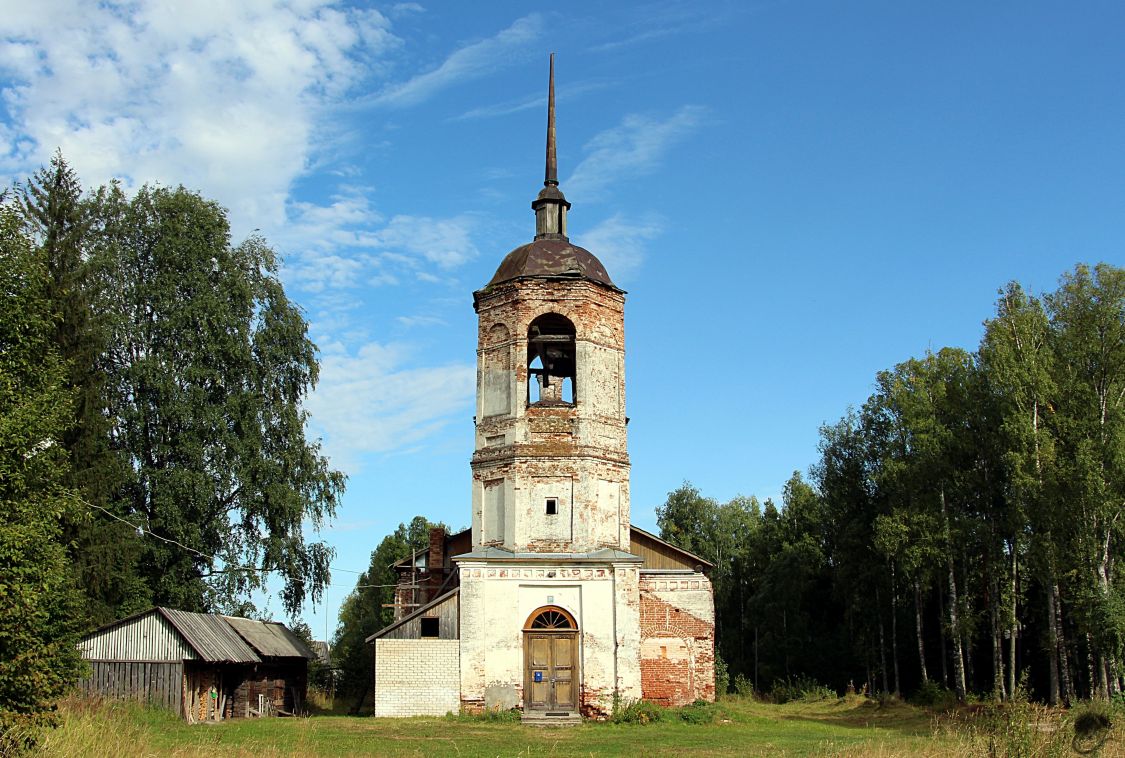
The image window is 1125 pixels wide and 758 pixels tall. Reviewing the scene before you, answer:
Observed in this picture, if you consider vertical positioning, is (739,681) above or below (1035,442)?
below

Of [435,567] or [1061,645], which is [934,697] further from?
[435,567]

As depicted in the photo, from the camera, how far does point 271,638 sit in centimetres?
2673

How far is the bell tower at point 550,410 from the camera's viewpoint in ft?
74.4

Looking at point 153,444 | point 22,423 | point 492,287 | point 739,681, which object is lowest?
point 739,681

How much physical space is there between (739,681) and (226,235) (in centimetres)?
2168

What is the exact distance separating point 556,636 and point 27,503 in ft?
39.4

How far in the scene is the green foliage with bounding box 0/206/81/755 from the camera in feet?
33.1

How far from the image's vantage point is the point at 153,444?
2744 centimetres

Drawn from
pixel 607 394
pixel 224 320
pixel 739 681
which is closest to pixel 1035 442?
pixel 607 394

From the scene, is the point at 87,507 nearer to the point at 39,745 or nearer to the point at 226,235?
the point at 226,235

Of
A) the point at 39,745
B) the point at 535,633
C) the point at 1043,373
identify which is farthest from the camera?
the point at 1043,373

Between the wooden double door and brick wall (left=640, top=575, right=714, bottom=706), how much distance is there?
5.84 feet

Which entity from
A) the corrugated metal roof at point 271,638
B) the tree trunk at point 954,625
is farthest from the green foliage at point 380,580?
the tree trunk at point 954,625

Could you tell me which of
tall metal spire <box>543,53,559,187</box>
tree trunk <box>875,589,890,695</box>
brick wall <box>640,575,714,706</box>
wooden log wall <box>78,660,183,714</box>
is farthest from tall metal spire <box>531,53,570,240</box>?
tree trunk <box>875,589,890,695</box>
